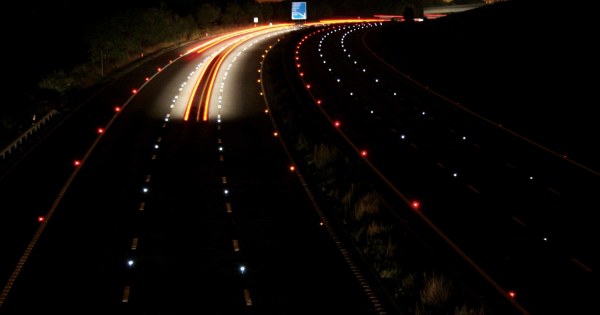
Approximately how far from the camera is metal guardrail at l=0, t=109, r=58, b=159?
35.6 m

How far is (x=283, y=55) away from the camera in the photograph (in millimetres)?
75750

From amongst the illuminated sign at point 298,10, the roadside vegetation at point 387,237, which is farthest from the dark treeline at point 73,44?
the roadside vegetation at point 387,237

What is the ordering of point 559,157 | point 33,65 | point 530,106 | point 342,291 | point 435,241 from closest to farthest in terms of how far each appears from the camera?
1. point 342,291
2. point 435,241
3. point 559,157
4. point 530,106
5. point 33,65

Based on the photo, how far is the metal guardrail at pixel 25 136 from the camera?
35569 millimetres

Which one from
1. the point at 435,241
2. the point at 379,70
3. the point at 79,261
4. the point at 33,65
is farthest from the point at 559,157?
the point at 33,65

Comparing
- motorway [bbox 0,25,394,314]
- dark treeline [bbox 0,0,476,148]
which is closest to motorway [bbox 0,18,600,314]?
motorway [bbox 0,25,394,314]

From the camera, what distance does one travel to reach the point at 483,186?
3055 cm

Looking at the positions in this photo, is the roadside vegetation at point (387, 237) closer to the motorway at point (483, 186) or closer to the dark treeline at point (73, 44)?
the motorway at point (483, 186)

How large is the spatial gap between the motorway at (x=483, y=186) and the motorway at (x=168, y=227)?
3.57 m

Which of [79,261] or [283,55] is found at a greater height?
[79,261]

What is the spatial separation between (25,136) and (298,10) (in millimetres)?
80611

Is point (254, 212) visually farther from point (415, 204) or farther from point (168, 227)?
point (415, 204)

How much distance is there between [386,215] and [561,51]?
31503 mm

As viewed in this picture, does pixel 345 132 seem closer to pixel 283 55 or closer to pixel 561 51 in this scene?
pixel 561 51
